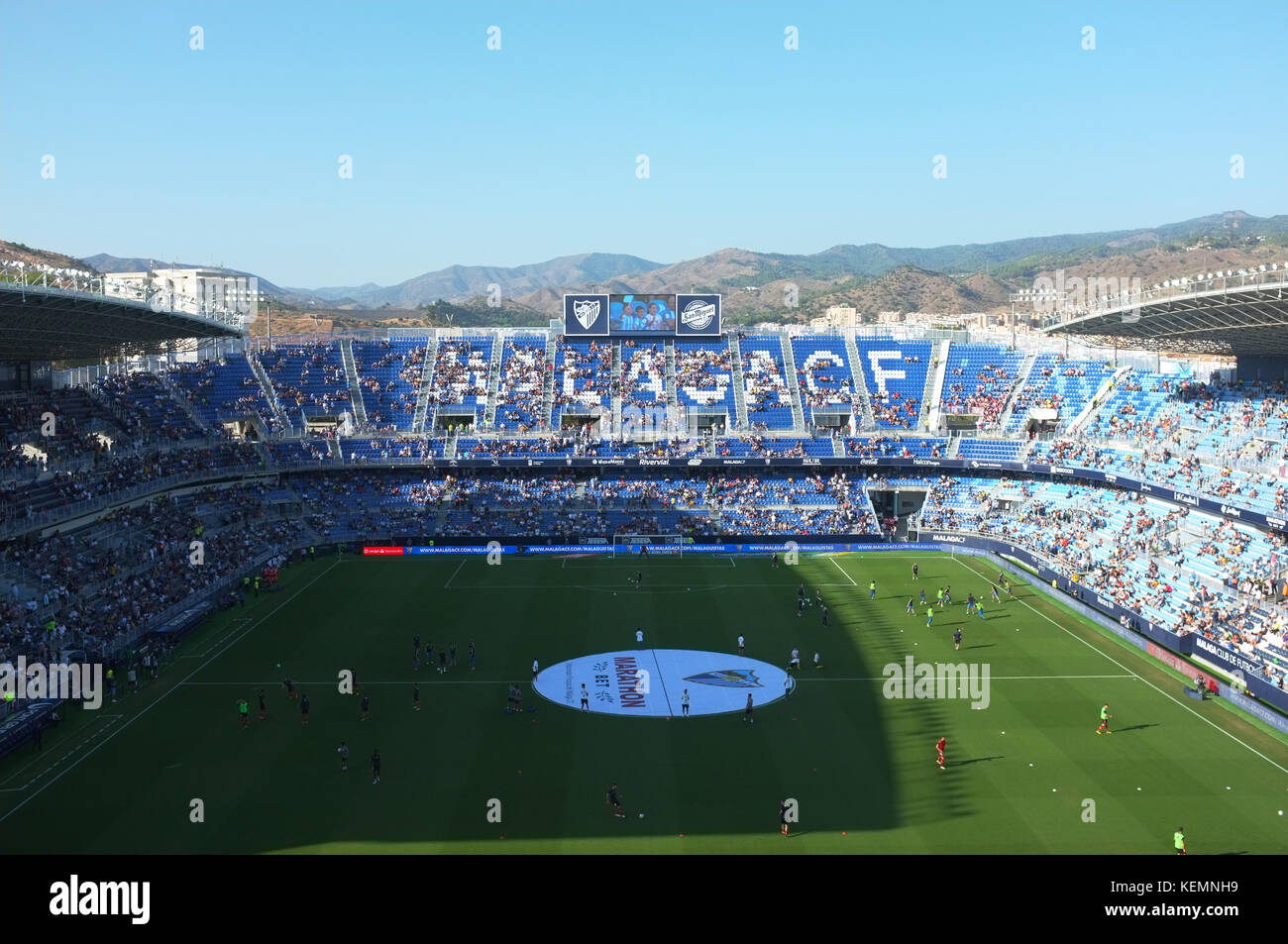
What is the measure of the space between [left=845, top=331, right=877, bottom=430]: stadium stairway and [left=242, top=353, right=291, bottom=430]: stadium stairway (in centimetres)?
4417

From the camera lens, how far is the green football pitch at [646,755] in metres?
28.1

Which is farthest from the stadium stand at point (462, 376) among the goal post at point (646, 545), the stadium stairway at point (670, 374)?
the goal post at point (646, 545)

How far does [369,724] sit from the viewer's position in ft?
121

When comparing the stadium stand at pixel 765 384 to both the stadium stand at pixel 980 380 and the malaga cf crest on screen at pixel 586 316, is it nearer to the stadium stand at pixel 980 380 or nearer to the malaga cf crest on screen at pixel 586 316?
the malaga cf crest on screen at pixel 586 316

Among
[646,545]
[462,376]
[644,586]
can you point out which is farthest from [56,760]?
[462,376]

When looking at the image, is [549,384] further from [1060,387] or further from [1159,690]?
[1159,690]

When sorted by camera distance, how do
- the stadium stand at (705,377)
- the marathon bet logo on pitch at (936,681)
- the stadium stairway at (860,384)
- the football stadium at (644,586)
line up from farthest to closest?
the stadium stand at (705,377) < the stadium stairway at (860,384) < the marathon bet logo on pitch at (936,681) < the football stadium at (644,586)

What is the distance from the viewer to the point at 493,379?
A: 87.8 metres

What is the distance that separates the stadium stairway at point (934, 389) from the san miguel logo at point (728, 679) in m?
45.5

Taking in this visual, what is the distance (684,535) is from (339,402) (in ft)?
101

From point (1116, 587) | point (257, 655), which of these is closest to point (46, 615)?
point (257, 655)

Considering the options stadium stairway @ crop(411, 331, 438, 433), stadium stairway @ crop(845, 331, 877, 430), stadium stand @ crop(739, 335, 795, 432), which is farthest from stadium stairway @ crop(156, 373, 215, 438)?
stadium stairway @ crop(845, 331, 877, 430)

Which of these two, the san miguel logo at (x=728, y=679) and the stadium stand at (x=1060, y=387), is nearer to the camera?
the san miguel logo at (x=728, y=679)
